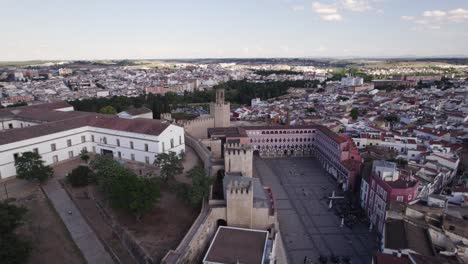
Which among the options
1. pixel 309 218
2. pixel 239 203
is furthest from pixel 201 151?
pixel 309 218

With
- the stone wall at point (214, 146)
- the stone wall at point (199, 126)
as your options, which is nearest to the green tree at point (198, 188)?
the stone wall at point (214, 146)

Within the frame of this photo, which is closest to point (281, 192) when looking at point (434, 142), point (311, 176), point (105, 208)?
point (311, 176)

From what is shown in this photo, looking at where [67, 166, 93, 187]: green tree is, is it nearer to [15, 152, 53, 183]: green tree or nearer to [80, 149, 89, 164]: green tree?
[15, 152, 53, 183]: green tree


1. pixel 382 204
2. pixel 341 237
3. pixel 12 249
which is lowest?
pixel 341 237

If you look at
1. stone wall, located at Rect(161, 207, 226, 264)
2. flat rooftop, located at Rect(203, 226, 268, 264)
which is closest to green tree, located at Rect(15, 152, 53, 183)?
stone wall, located at Rect(161, 207, 226, 264)

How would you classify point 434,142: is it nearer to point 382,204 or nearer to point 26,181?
point 382,204
